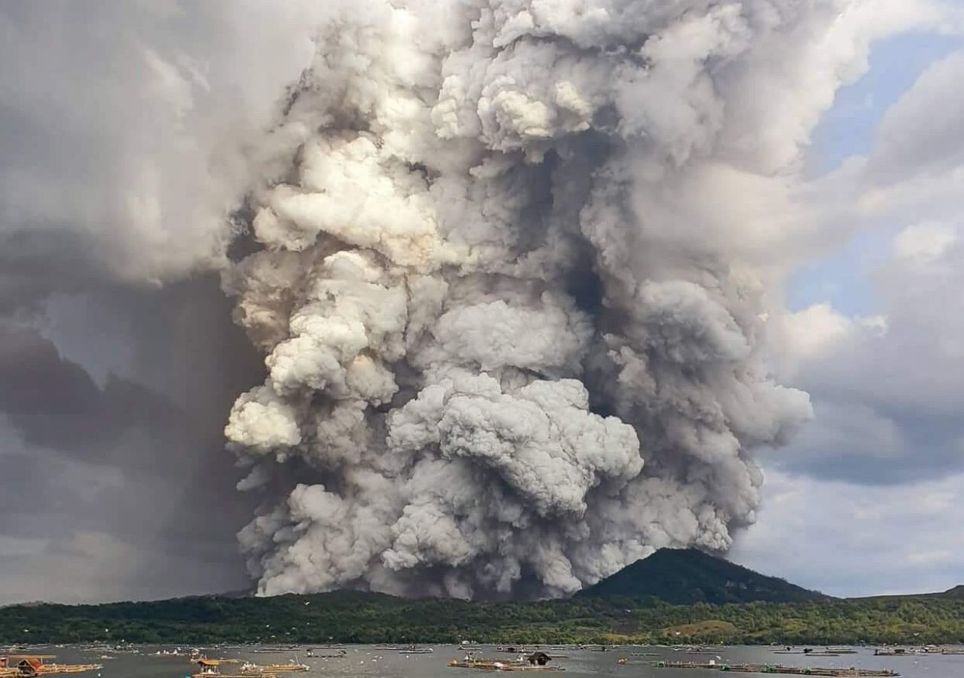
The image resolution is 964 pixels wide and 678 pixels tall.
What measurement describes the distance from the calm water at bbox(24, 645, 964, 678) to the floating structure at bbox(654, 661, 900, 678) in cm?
218

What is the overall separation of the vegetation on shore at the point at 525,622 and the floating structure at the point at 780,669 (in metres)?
40.6

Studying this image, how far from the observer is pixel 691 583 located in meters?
168

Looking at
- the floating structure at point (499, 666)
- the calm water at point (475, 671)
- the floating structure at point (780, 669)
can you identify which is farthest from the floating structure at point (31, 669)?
the floating structure at point (780, 669)

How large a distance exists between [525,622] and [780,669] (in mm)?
54355

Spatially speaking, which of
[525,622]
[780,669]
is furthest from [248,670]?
[525,622]

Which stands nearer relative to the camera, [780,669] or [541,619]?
[780,669]

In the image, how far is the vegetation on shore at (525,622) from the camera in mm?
140250

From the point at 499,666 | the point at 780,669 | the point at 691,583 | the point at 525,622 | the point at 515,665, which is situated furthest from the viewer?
the point at 691,583

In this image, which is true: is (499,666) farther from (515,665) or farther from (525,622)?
(525,622)

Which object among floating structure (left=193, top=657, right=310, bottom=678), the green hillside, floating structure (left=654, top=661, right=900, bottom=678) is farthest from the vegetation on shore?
floating structure (left=193, top=657, right=310, bottom=678)

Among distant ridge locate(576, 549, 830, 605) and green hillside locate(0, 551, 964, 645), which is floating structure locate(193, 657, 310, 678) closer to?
green hillside locate(0, 551, 964, 645)

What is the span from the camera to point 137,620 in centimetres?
16025

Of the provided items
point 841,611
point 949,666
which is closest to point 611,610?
point 841,611

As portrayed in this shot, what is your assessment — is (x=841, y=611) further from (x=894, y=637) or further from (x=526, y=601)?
(x=526, y=601)
